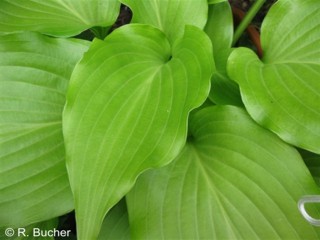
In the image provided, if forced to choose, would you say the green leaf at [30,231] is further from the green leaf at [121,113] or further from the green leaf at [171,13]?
the green leaf at [171,13]

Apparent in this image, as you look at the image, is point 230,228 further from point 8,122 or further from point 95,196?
point 8,122

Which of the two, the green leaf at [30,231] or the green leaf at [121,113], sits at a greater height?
the green leaf at [121,113]

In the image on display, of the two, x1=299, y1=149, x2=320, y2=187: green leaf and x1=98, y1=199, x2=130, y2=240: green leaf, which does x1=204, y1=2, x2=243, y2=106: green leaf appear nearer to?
x1=299, y1=149, x2=320, y2=187: green leaf

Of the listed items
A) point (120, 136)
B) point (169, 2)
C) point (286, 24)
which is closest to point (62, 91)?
point (120, 136)

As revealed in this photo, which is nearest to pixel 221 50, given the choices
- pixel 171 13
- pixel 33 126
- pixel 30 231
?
pixel 171 13

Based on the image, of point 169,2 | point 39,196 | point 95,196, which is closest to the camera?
point 95,196

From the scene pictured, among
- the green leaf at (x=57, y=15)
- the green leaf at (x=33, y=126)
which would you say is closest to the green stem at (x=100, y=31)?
the green leaf at (x=57, y=15)

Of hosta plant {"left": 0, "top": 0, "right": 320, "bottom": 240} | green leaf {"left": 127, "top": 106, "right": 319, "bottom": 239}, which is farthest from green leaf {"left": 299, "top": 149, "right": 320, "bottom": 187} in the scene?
green leaf {"left": 127, "top": 106, "right": 319, "bottom": 239}
